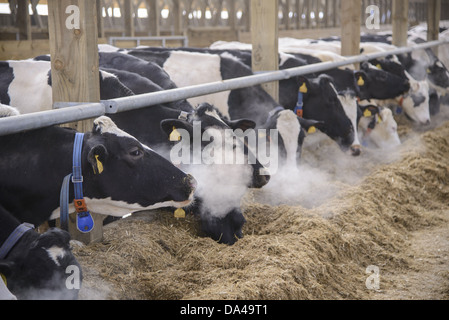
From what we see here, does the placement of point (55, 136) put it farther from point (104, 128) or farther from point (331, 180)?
point (331, 180)

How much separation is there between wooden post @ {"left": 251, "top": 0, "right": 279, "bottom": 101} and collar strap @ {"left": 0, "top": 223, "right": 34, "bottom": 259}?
3.83 metres

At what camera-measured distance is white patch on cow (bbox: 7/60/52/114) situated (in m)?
4.65

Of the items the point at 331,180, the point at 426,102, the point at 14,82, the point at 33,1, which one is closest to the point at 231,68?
the point at 331,180

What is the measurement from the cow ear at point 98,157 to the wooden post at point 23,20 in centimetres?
845

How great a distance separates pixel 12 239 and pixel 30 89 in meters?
2.34

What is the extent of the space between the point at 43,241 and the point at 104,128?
84 cm

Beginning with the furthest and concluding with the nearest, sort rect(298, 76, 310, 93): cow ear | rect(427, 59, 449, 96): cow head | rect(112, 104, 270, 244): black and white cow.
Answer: rect(427, 59, 449, 96): cow head → rect(298, 76, 310, 93): cow ear → rect(112, 104, 270, 244): black and white cow

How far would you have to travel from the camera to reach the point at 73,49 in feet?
11.2

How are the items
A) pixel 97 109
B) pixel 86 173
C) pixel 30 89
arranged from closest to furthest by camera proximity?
pixel 86 173 < pixel 97 109 < pixel 30 89

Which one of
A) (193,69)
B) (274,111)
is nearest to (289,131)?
(274,111)

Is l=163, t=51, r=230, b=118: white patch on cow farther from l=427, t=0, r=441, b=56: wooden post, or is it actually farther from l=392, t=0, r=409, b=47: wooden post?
l=427, t=0, r=441, b=56: wooden post

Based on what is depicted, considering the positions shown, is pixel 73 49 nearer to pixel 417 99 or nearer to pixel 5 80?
pixel 5 80

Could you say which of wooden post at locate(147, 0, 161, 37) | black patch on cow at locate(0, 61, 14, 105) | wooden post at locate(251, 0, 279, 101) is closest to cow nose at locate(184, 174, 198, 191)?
black patch on cow at locate(0, 61, 14, 105)

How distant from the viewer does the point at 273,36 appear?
235 inches
